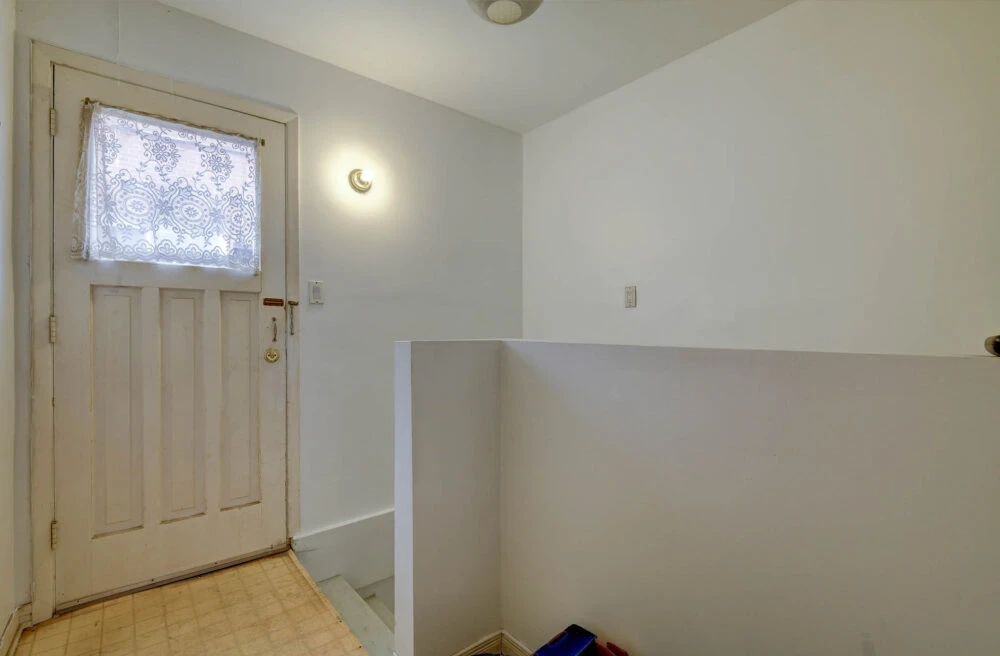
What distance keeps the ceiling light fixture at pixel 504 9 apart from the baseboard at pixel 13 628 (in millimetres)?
2709

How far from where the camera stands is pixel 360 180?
231 cm

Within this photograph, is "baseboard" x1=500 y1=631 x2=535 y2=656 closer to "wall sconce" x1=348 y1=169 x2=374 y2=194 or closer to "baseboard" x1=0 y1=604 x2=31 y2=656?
"baseboard" x1=0 y1=604 x2=31 y2=656

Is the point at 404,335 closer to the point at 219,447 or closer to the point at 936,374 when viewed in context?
the point at 219,447

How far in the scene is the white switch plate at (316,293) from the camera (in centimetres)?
216

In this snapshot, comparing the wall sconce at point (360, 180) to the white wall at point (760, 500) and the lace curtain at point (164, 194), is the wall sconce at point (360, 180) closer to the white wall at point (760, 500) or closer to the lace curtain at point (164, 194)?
the lace curtain at point (164, 194)

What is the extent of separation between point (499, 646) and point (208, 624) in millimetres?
1067

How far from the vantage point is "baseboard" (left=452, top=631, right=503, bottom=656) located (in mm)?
1544

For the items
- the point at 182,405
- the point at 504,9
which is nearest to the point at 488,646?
the point at 182,405

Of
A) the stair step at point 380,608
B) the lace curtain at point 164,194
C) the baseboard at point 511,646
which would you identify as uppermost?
the lace curtain at point 164,194

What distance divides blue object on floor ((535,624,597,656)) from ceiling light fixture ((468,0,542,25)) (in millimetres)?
2196

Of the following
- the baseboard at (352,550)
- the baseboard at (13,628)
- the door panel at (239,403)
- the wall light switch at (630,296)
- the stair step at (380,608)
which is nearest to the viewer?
the baseboard at (13,628)

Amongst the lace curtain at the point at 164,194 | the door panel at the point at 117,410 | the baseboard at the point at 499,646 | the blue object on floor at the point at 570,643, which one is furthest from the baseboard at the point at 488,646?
the lace curtain at the point at 164,194

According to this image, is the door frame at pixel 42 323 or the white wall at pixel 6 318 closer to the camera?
the white wall at pixel 6 318

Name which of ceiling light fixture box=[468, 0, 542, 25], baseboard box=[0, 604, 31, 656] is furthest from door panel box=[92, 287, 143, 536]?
ceiling light fixture box=[468, 0, 542, 25]
